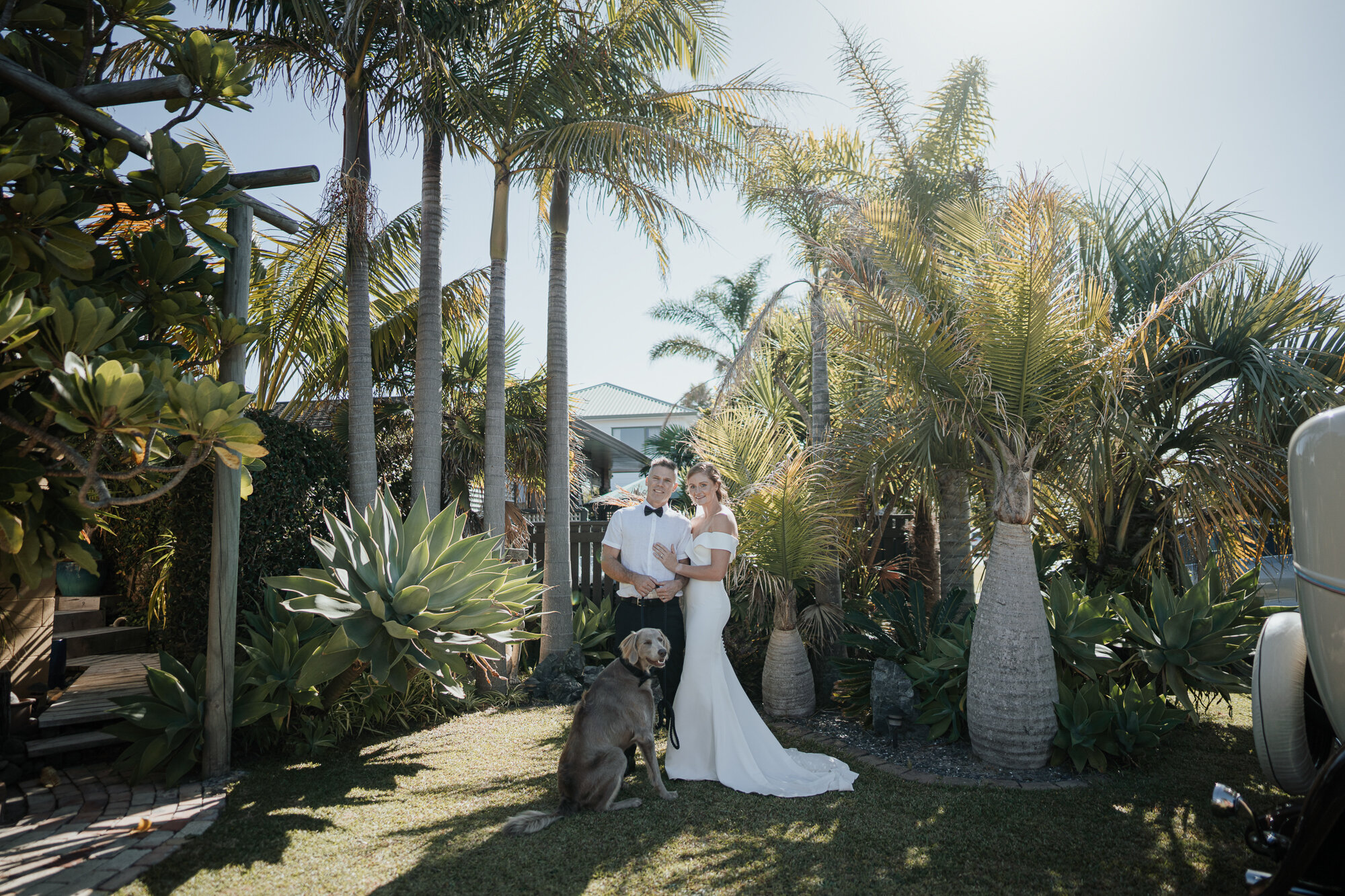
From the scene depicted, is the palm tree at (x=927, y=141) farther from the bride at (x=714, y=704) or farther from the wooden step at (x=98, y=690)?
the wooden step at (x=98, y=690)

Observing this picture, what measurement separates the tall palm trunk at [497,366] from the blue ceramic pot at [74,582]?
14.5 ft

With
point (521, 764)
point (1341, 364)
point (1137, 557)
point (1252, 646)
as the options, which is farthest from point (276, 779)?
point (1341, 364)

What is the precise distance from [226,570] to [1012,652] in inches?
206

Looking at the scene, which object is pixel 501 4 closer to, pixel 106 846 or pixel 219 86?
pixel 219 86

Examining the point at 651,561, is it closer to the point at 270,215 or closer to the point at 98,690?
the point at 270,215

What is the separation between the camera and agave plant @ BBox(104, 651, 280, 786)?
461 cm

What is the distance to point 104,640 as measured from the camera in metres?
7.38

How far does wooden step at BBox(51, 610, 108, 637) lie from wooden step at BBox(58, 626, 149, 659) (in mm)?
69

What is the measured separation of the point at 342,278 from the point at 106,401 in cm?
577

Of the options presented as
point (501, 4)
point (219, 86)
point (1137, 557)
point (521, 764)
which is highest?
point (501, 4)

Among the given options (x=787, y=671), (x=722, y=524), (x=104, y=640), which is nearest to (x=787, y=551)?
(x=787, y=671)

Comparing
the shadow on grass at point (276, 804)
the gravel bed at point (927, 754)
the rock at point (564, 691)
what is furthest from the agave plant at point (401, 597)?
the gravel bed at point (927, 754)

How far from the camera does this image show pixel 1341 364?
557 cm

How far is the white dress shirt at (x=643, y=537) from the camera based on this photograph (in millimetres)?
5457
